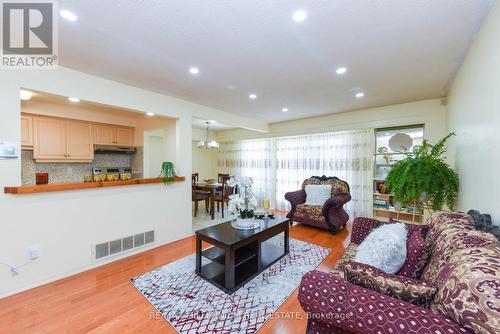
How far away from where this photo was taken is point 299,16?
156cm

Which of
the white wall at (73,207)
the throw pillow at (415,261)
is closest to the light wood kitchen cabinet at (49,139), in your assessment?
the white wall at (73,207)

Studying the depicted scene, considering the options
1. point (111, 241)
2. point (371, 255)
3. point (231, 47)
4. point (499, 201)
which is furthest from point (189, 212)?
point (499, 201)

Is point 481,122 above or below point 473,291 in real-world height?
above

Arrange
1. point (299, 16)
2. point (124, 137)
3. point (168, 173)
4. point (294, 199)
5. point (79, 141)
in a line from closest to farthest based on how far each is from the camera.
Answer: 1. point (299, 16)
2. point (168, 173)
3. point (79, 141)
4. point (294, 199)
5. point (124, 137)

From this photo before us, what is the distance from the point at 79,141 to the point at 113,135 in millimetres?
582

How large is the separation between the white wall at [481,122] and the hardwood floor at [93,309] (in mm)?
1667

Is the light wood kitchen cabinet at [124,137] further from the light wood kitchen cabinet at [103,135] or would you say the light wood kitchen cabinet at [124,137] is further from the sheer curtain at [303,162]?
the sheer curtain at [303,162]

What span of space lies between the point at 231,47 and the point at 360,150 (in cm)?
357

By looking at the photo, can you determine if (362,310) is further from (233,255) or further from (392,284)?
(233,255)

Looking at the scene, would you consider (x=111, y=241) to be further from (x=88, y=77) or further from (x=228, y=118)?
(x=228, y=118)

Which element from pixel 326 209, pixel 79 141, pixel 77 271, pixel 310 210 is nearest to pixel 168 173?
pixel 77 271

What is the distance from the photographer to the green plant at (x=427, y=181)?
2.37m

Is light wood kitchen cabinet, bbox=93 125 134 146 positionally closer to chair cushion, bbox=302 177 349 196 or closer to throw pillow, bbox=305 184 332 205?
throw pillow, bbox=305 184 332 205

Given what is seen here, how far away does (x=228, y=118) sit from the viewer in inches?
175
